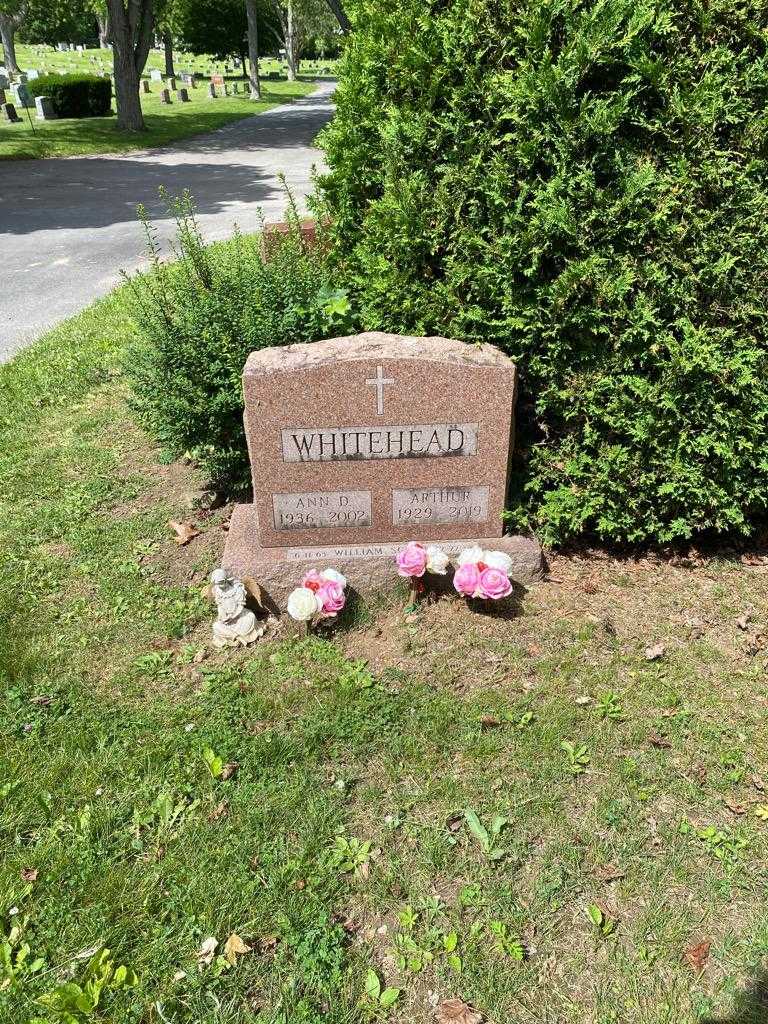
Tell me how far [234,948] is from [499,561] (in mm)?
1978

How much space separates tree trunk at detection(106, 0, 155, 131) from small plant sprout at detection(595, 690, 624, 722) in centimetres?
2340

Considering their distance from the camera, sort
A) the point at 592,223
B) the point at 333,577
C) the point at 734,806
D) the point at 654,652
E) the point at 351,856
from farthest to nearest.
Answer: the point at 333,577
the point at 654,652
the point at 592,223
the point at 734,806
the point at 351,856

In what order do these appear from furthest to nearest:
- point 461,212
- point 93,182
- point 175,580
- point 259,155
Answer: point 259,155 < point 93,182 < point 175,580 < point 461,212

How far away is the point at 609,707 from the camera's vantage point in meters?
3.21

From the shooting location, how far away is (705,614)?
3.74 metres

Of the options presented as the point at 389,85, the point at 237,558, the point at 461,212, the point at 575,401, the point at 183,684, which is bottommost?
the point at 183,684

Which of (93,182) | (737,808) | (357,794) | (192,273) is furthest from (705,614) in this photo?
(93,182)

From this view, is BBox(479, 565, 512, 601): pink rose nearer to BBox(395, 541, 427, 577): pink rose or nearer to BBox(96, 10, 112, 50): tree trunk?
BBox(395, 541, 427, 577): pink rose

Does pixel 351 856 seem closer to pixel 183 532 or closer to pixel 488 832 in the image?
pixel 488 832

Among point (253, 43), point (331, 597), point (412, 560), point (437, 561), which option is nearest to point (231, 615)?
point (331, 597)

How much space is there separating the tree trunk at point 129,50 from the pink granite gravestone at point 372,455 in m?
22.0

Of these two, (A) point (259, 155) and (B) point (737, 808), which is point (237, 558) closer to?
(B) point (737, 808)

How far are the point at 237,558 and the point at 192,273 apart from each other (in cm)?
226

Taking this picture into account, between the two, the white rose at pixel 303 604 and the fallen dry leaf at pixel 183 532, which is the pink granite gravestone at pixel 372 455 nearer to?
the white rose at pixel 303 604
